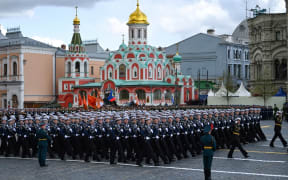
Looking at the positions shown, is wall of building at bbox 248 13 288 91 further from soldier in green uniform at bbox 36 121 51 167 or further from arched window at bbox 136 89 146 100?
soldier in green uniform at bbox 36 121 51 167

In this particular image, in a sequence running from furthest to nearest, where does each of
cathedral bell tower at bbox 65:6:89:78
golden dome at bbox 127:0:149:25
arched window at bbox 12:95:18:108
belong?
cathedral bell tower at bbox 65:6:89:78
golden dome at bbox 127:0:149:25
arched window at bbox 12:95:18:108

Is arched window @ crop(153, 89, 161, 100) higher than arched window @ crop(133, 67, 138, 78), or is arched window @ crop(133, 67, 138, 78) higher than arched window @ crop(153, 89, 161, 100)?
arched window @ crop(133, 67, 138, 78)

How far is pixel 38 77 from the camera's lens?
60219 mm

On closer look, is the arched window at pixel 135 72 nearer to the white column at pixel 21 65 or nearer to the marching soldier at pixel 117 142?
the white column at pixel 21 65

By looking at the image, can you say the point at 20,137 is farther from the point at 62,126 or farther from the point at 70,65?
the point at 70,65

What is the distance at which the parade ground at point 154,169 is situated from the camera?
12727mm

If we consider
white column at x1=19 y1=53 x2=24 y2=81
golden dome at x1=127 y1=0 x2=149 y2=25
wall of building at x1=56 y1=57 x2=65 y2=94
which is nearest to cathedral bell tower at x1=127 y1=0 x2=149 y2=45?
golden dome at x1=127 y1=0 x2=149 y2=25

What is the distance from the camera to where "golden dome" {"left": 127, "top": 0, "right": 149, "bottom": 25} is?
6044cm

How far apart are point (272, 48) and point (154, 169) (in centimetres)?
4106

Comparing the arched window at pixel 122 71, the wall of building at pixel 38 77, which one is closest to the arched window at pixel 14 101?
the wall of building at pixel 38 77

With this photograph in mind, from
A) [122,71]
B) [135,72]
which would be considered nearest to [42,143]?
[135,72]

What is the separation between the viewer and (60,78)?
202 ft

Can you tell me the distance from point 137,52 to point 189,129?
43.9 meters

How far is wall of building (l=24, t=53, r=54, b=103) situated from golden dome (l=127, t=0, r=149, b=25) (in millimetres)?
11906
